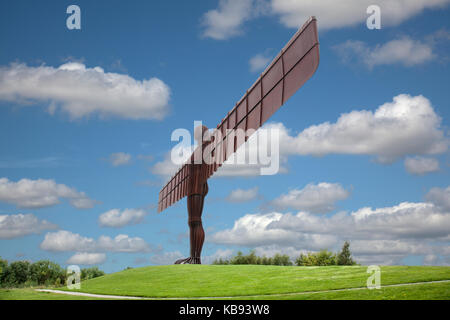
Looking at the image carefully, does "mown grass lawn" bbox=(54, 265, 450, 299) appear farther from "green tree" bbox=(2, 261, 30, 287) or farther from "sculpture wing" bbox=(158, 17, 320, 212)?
"green tree" bbox=(2, 261, 30, 287)

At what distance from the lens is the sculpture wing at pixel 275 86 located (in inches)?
557

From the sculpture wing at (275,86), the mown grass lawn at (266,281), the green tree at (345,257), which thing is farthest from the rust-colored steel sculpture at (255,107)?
the green tree at (345,257)

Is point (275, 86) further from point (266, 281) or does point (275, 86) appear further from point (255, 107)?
point (266, 281)

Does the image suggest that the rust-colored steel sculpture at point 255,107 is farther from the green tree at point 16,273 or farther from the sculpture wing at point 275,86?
the green tree at point 16,273

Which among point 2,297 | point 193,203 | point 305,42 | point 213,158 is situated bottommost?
point 2,297

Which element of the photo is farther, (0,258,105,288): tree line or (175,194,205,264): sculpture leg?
(0,258,105,288): tree line

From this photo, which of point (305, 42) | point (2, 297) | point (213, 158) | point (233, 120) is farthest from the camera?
point (213, 158)

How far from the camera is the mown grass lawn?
13391mm

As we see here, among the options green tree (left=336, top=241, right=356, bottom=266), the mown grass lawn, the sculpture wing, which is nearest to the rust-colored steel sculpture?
the sculpture wing
